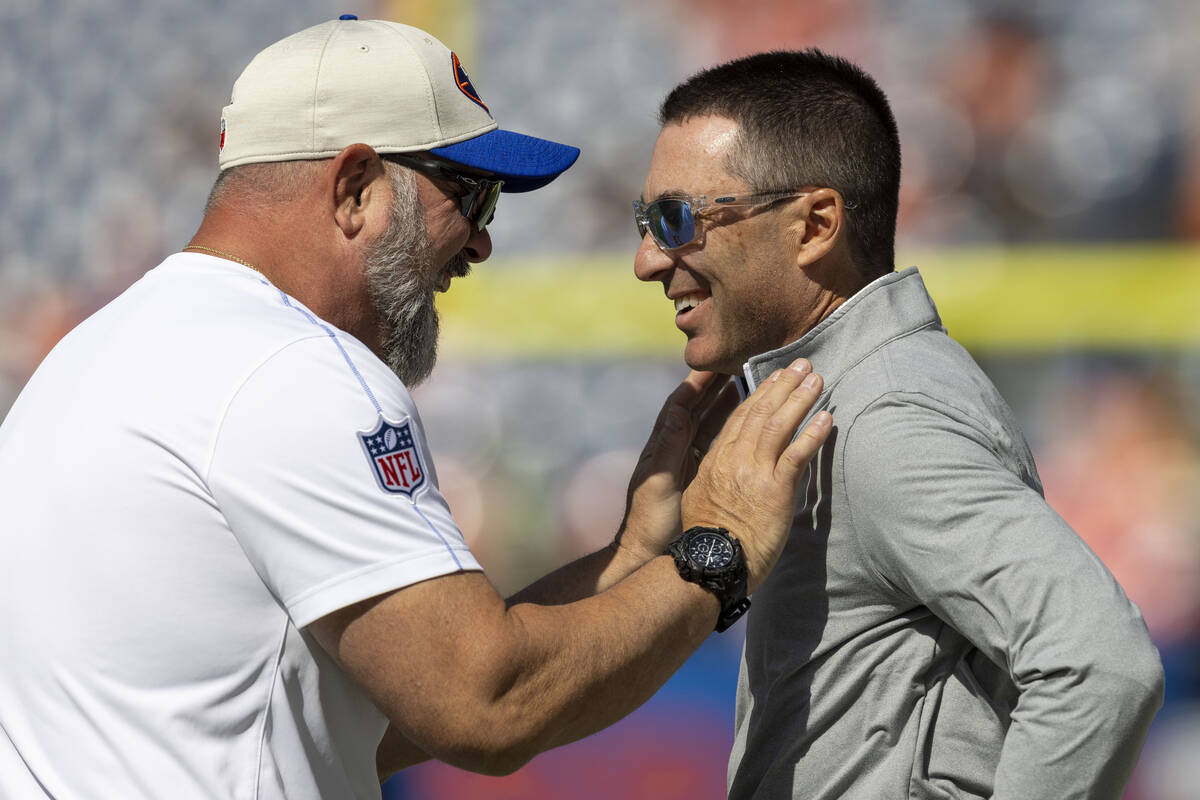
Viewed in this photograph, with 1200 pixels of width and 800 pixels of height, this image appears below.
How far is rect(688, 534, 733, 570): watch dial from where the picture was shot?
1.59m

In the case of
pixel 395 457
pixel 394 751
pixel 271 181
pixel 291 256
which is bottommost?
pixel 394 751

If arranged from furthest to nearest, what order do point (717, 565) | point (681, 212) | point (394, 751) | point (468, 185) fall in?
point (394, 751) → point (681, 212) → point (468, 185) → point (717, 565)

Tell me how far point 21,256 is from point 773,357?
3.55 m

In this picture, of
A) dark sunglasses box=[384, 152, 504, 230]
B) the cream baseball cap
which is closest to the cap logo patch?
the cream baseball cap

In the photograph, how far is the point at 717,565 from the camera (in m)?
1.58

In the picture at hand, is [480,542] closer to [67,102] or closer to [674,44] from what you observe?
[674,44]

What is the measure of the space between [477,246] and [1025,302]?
6.56 feet

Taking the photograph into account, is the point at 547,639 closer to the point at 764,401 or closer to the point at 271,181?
the point at 764,401

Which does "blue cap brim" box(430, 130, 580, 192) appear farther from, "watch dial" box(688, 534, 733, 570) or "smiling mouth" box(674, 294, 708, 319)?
"watch dial" box(688, 534, 733, 570)

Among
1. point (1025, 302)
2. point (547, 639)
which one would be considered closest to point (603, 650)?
point (547, 639)

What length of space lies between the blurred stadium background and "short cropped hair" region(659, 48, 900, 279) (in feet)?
5.12

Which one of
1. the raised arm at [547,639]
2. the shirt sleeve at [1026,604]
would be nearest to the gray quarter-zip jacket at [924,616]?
the shirt sleeve at [1026,604]

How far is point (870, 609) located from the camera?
1667 millimetres

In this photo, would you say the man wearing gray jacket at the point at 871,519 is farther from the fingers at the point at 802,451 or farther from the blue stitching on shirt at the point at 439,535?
the blue stitching on shirt at the point at 439,535
